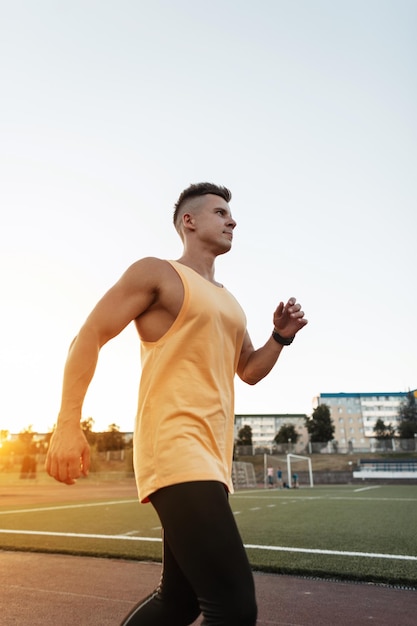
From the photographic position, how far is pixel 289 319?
2.60m

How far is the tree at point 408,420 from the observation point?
8038 centimetres

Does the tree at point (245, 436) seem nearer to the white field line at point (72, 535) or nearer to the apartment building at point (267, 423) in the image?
the apartment building at point (267, 423)

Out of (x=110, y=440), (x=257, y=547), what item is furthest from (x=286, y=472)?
(x=257, y=547)

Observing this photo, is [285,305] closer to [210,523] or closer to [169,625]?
[210,523]

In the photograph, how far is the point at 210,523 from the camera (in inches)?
65.2

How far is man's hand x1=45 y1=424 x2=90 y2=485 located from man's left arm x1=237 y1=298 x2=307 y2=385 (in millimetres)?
A: 1059

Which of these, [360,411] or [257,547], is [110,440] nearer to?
[360,411]

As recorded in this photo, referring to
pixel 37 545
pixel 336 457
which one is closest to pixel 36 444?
pixel 336 457

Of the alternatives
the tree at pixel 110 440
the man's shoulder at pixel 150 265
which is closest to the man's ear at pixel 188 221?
the man's shoulder at pixel 150 265

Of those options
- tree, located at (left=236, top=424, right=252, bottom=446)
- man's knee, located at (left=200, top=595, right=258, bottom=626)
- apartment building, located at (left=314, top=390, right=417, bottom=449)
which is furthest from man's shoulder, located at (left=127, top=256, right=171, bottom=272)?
Answer: apartment building, located at (left=314, top=390, right=417, bottom=449)

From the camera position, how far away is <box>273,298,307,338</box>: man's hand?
2.57 metres

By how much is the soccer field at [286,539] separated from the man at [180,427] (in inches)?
147

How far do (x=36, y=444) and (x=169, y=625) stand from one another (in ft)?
361

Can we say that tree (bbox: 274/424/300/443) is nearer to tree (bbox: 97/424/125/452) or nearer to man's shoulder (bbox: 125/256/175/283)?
tree (bbox: 97/424/125/452)
